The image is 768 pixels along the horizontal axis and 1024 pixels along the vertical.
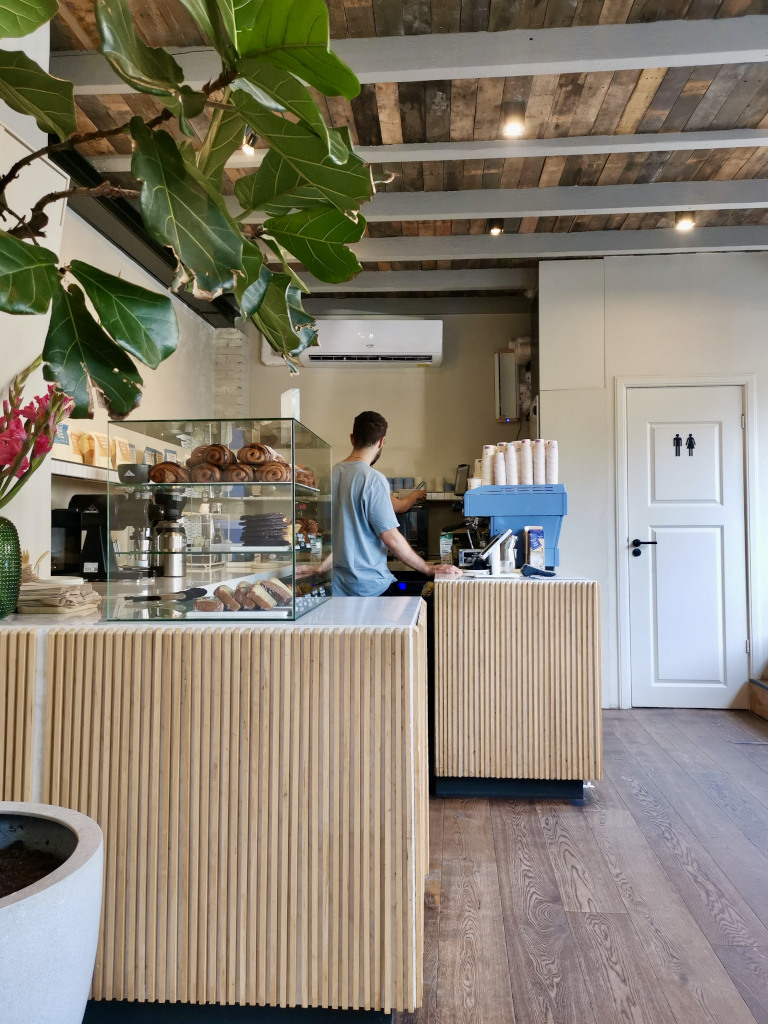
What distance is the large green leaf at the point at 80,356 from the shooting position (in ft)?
2.83

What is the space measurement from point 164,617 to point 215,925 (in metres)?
0.62

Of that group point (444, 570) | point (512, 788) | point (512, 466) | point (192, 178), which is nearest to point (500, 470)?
point (512, 466)

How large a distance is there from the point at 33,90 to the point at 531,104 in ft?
10.5

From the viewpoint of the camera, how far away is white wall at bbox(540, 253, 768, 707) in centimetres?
513

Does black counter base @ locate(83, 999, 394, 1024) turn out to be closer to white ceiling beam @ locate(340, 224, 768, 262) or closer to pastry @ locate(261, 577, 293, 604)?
pastry @ locate(261, 577, 293, 604)

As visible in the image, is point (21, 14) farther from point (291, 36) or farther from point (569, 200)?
point (569, 200)

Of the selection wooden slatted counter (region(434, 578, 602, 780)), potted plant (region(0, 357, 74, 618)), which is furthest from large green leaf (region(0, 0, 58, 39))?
wooden slatted counter (region(434, 578, 602, 780))

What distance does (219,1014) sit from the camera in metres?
1.46

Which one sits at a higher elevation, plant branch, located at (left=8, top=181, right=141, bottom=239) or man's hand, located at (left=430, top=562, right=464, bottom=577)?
plant branch, located at (left=8, top=181, right=141, bottom=239)

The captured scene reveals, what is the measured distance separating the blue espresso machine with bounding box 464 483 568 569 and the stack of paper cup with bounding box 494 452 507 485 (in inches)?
1.7

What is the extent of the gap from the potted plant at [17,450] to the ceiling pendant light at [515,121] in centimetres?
285

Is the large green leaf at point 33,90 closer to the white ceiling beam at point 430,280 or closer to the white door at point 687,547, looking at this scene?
the white door at point 687,547

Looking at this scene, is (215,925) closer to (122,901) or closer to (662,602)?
(122,901)

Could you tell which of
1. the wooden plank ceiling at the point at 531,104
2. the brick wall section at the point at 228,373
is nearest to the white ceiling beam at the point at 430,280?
the wooden plank ceiling at the point at 531,104
